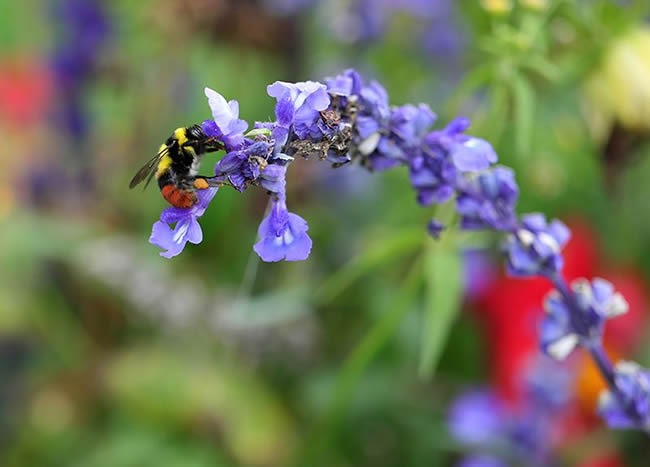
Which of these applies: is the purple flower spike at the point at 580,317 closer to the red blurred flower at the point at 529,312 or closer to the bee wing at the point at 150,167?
the bee wing at the point at 150,167

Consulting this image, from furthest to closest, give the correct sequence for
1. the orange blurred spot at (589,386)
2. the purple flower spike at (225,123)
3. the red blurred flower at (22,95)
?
the red blurred flower at (22,95) → the orange blurred spot at (589,386) → the purple flower spike at (225,123)

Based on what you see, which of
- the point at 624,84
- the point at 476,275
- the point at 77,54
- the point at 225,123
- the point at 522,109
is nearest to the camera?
the point at 225,123

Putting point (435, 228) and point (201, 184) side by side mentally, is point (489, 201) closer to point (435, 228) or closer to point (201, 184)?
point (435, 228)

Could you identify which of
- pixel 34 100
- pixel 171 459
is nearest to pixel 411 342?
pixel 171 459

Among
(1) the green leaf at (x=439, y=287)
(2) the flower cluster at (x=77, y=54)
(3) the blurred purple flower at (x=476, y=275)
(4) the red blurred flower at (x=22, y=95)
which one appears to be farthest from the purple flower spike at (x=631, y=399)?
(4) the red blurred flower at (x=22, y=95)

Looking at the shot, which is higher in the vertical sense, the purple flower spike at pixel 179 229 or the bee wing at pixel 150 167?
the purple flower spike at pixel 179 229

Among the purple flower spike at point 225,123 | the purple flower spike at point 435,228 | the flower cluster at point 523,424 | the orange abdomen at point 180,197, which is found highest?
the purple flower spike at point 225,123

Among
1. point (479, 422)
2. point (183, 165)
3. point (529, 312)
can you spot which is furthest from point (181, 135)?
point (529, 312)
